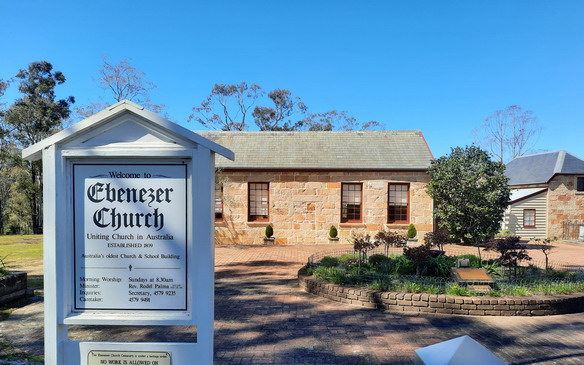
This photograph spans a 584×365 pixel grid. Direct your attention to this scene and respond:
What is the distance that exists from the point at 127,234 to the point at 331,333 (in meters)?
3.70

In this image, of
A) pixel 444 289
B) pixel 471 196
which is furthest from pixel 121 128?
pixel 471 196

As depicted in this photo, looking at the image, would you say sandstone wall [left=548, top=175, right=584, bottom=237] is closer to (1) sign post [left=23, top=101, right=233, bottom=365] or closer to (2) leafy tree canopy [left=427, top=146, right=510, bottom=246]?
(2) leafy tree canopy [left=427, top=146, right=510, bottom=246]

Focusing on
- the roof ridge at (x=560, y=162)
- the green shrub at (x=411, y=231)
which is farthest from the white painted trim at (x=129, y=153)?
the roof ridge at (x=560, y=162)

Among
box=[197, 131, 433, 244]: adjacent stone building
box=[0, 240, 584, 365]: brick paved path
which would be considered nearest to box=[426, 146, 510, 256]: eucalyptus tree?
box=[197, 131, 433, 244]: adjacent stone building

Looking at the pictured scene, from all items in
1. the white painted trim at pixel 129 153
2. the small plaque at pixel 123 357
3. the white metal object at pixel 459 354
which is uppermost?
the white painted trim at pixel 129 153

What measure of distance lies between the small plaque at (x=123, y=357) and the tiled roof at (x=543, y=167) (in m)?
22.7

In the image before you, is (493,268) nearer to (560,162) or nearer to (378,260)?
(378,260)

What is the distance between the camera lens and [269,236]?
54.0 feet

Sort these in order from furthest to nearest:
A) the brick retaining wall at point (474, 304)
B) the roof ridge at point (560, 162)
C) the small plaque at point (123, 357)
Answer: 1. the roof ridge at point (560, 162)
2. the brick retaining wall at point (474, 304)
3. the small plaque at point (123, 357)

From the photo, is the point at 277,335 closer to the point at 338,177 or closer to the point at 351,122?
the point at 338,177

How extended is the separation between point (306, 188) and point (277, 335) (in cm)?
1175

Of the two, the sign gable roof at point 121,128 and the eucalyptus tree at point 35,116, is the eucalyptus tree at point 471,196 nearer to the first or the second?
the sign gable roof at point 121,128

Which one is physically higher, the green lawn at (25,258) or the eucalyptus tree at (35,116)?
the eucalyptus tree at (35,116)

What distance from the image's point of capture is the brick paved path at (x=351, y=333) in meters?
4.48
